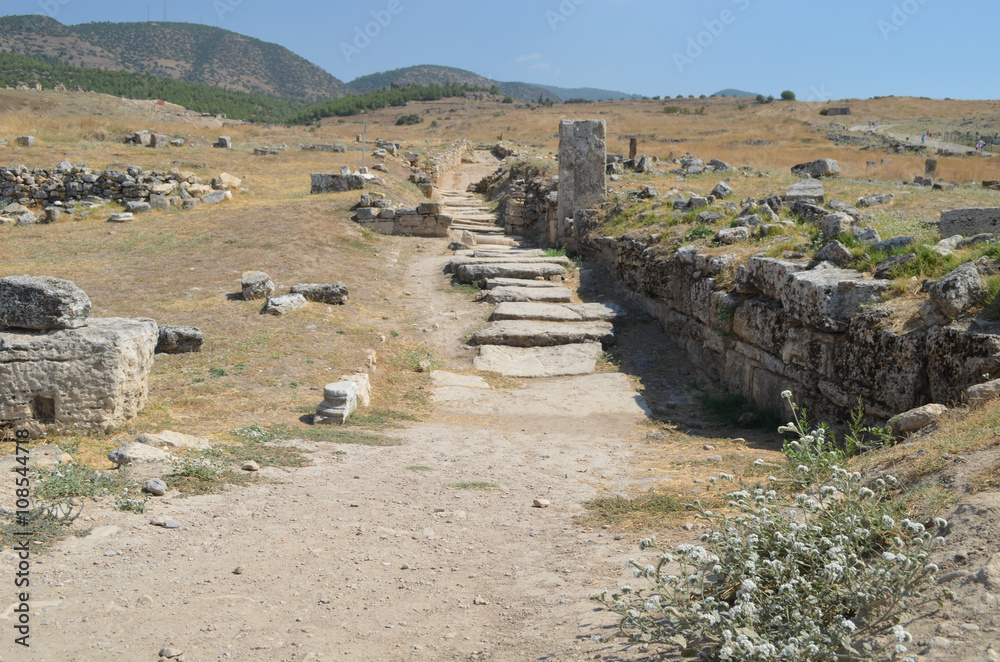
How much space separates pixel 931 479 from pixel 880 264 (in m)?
3.86

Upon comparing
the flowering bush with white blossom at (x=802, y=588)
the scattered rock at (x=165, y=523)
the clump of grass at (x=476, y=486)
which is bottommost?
the clump of grass at (x=476, y=486)

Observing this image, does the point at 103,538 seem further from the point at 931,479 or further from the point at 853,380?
the point at 853,380

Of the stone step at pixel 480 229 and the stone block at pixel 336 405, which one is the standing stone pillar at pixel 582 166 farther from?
the stone block at pixel 336 405

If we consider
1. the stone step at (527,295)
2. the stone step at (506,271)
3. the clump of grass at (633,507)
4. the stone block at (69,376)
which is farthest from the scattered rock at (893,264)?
the stone step at (506,271)

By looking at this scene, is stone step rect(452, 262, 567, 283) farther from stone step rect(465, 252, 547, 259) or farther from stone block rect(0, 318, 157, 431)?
stone block rect(0, 318, 157, 431)

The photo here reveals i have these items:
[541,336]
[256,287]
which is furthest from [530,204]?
[256,287]

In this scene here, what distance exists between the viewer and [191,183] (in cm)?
1966

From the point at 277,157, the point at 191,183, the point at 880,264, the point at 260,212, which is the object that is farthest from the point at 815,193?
the point at 277,157

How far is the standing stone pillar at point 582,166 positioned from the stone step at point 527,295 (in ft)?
11.6

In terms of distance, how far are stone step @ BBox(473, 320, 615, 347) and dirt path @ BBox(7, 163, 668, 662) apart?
3.93 m

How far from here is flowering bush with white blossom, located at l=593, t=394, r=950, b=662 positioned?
2379 mm

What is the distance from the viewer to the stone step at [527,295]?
1202 cm

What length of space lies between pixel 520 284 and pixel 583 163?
159 inches

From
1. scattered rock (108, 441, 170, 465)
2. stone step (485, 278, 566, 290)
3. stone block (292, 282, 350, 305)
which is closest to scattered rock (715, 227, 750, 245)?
stone step (485, 278, 566, 290)
